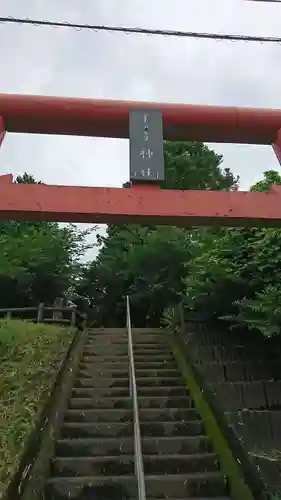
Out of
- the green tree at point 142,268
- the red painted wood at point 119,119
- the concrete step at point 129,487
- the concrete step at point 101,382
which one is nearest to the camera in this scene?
the concrete step at point 129,487

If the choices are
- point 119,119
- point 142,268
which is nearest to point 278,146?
point 119,119

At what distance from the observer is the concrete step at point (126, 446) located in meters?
4.88

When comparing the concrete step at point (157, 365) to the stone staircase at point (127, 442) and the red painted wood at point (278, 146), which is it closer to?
the stone staircase at point (127, 442)

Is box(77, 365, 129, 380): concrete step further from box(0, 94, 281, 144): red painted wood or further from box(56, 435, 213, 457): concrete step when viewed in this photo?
box(0, 94, 281, 144): red painted wood

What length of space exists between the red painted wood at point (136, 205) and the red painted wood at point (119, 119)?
113 centimetres

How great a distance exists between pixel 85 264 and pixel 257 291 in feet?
33.3

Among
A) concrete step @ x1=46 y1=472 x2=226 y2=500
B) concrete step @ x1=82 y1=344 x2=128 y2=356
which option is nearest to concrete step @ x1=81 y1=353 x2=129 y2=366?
concrete step @ x1=82 y1=344 x2=128 y2=356

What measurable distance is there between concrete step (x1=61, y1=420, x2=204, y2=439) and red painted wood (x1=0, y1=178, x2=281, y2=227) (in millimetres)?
2496

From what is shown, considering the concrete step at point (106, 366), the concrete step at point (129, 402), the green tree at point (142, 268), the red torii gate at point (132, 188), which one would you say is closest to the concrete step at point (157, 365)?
the concrete step at point (106, 366)

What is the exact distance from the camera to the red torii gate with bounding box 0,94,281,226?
222 inches

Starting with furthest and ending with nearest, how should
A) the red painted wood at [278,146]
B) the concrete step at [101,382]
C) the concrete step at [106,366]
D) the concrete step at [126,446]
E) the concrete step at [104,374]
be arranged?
1. the concrete step at [106,366]
2. the concrete step at [104,374]
3. the concrete step at [101,382]
4. the red painted wood at [278,146]
5. the concrete step at [126,446]

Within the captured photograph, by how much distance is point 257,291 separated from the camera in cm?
775

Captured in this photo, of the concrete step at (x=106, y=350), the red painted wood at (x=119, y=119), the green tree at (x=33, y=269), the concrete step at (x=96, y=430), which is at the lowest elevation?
the concrete step at (x=96, y=430)

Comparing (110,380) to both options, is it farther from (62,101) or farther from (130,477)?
(62,101)
